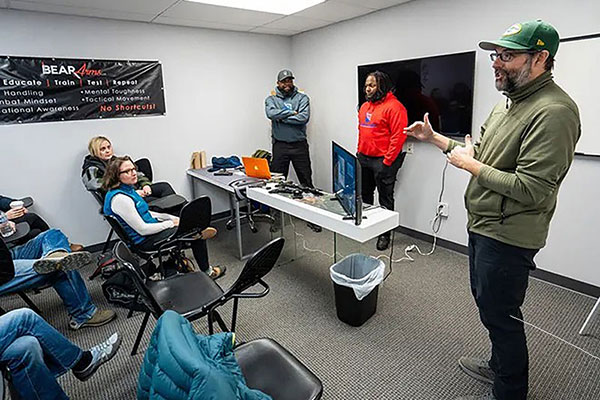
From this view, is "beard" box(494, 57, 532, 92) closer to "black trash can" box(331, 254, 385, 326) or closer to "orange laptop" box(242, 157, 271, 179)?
"black trash can" box(331, 254, 385, 326)

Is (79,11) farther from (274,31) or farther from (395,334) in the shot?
(395,334)

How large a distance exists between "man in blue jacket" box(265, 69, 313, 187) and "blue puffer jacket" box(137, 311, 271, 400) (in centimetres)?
338

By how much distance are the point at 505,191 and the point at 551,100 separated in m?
0.37

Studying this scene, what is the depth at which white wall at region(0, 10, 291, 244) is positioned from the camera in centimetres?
331

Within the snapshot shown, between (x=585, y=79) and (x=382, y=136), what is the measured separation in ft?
5.16

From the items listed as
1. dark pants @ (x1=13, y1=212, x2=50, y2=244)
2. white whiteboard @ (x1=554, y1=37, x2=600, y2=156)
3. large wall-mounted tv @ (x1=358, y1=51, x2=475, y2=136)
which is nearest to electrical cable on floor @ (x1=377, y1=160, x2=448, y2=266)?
large wall-mounted tv @ (x1=358, y1=51, x2=475, y2=136)

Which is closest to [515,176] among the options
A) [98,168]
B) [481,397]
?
[481,397]

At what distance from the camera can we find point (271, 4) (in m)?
3.38

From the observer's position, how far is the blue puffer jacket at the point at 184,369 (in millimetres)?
808

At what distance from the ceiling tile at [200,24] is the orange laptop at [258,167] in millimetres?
1639

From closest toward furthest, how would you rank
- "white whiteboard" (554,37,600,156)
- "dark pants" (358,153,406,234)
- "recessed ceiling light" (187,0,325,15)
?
"white whiteboard" (554,37,600,156)
"recessed ceiling light" (187,0,325,15)
"dark pants" (358,153,406,234)

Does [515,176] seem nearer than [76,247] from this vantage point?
Yes

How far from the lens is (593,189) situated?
2539 millimetres

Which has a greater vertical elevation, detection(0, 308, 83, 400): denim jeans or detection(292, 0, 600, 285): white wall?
detection(292, 0, 600, 285): white wall
